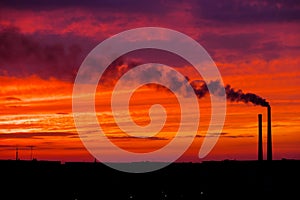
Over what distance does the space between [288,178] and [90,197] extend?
81.0ft

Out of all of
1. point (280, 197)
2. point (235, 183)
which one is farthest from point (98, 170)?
point (280, 197)

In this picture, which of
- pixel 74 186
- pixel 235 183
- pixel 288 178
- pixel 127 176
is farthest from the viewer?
pixel 127 176

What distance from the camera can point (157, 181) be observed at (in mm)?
84250

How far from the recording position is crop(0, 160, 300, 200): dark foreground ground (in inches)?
2894

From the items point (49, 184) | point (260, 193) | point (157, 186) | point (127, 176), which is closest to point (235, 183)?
point (260, 193)

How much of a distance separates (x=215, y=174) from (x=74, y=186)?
18.3 meters

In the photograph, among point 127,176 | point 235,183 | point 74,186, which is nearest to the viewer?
point 235,183

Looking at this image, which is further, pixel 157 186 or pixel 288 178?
pixel 157 186

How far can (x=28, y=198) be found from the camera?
76375mm

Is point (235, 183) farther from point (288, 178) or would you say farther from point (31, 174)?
point (31, 174)

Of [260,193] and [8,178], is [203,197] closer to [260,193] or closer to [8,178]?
[260,193]

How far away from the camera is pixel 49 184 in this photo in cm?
7956

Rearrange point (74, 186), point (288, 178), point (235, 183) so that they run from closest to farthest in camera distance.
Result: 1. point (288, 178)
2. point (235, 183)
3. point (74, 186)

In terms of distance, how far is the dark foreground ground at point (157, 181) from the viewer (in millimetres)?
73500
